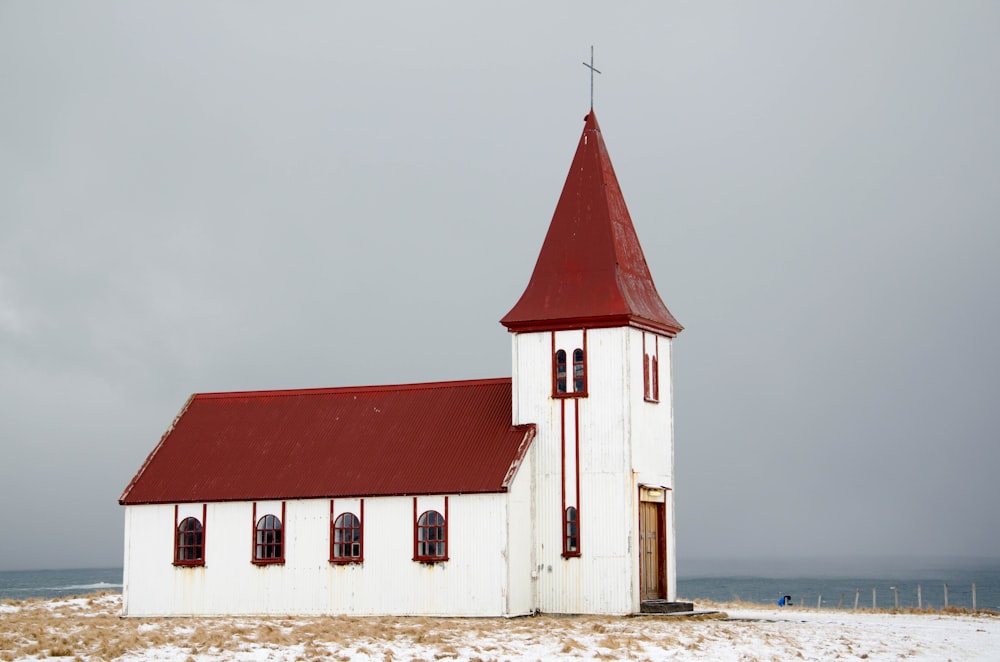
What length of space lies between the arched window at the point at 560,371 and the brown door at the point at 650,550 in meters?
4.19

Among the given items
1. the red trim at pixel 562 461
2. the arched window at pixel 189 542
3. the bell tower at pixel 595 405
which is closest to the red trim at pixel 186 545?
the arched window at pixel 189 542

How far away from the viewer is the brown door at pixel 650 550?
132 feet

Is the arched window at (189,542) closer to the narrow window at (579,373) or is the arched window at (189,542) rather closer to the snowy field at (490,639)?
the snowy field at (490,639)

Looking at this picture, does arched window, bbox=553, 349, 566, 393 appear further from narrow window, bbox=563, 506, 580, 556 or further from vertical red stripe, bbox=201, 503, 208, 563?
vertical red stripe, bbox=201, 503, 208, 563

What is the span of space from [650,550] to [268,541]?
1175 centimetres

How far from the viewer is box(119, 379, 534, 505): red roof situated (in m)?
40.2

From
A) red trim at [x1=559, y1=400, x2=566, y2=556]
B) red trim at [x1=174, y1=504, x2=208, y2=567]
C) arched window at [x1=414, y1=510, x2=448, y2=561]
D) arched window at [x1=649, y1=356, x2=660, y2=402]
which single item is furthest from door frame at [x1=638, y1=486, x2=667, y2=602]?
red trim at [x1=174, y1=504, x2=208, y2=567]

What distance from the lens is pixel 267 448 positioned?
144ft

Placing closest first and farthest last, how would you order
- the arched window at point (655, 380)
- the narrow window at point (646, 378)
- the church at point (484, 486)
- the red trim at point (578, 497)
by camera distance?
the church at point (484, 486), the red trim at point (578, 497), the narrow window at point (646, 378), the arched window at point (655, 380)

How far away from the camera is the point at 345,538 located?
40594mm

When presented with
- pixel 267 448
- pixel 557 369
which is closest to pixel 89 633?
pixel 267 448

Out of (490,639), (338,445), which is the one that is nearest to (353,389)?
(338,445)

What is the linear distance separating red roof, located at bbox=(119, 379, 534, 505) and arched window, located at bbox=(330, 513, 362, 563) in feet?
2.73

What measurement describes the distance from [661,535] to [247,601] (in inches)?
507
